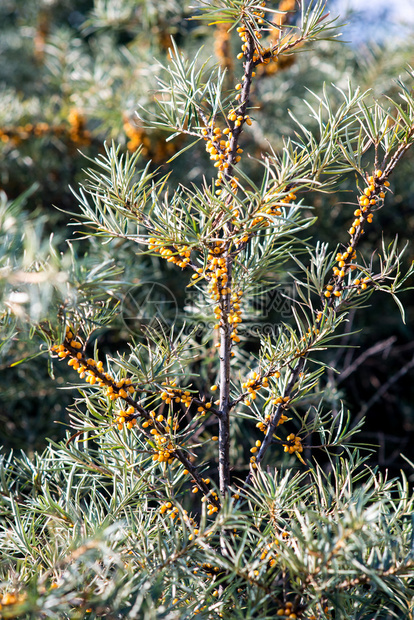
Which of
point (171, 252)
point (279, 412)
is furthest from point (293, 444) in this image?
point (171, 252)

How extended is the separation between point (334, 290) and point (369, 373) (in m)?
0.77

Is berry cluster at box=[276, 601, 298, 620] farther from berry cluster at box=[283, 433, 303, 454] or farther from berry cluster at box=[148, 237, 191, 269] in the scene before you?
berry cluster at box=[148, 237, 191, 269]

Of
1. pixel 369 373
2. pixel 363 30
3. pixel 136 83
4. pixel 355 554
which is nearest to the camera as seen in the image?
pixel 355 554

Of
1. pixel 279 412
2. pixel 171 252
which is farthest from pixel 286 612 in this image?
pixel 171 252

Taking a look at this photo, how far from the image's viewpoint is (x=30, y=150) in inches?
37.2

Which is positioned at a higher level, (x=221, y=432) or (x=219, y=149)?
(x=219, y=149)

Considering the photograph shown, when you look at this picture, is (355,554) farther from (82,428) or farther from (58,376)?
(58,376)

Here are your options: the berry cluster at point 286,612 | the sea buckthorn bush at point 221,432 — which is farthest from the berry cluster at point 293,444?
the berry cluster at point 286,612

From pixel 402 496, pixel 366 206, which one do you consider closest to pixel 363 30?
pixel 366 206

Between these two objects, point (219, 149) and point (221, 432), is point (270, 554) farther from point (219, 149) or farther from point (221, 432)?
point (219, 149)

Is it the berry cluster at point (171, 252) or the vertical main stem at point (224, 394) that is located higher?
the berry cluster at point (171, 252)

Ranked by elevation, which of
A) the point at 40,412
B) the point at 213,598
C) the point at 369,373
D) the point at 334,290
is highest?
the point at 334,290

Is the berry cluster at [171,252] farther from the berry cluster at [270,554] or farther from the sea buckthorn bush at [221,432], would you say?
the berry cluster at [270,554]

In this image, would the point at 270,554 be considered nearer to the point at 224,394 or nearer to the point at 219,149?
the point at 224,394
